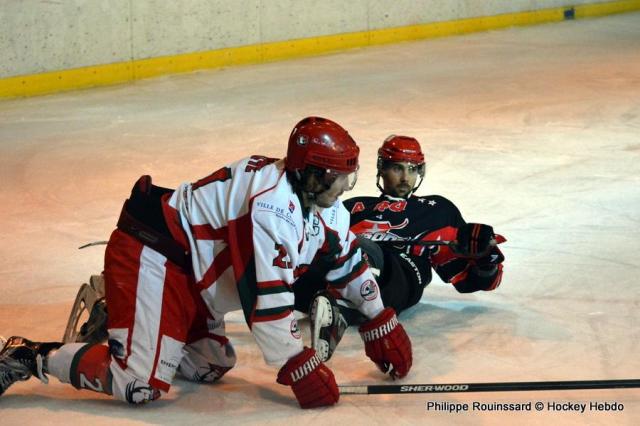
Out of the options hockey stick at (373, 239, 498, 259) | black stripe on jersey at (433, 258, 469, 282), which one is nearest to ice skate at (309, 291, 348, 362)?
hockey stick at (373, 239, 498, 259)

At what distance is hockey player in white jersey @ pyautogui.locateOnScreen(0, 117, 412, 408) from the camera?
3523 mm

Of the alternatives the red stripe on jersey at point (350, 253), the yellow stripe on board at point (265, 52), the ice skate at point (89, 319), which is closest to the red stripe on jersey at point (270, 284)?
the red stripe on jersey at point (350, 253)

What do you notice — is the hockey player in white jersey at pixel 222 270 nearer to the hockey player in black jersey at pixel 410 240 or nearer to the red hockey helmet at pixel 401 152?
the hockey player in black jersey at pixel 410 240

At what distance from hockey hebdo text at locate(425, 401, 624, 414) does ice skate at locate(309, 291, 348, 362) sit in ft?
1.47

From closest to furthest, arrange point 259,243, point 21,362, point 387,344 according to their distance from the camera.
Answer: point 259,243 < point 21,362 < point 387,344

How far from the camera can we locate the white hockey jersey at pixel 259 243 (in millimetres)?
3502

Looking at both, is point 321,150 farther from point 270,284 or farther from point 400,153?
point 400,153

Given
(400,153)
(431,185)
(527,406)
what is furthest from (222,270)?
(431,185)

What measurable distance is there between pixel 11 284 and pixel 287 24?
6745 millimetres

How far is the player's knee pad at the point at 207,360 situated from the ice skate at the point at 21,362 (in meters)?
0.47

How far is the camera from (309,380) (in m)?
3.56

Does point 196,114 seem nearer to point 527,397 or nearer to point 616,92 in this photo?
point 616,92

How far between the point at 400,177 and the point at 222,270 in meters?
1.29

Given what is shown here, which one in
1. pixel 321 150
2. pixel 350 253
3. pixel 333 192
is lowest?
pixel 350 253
